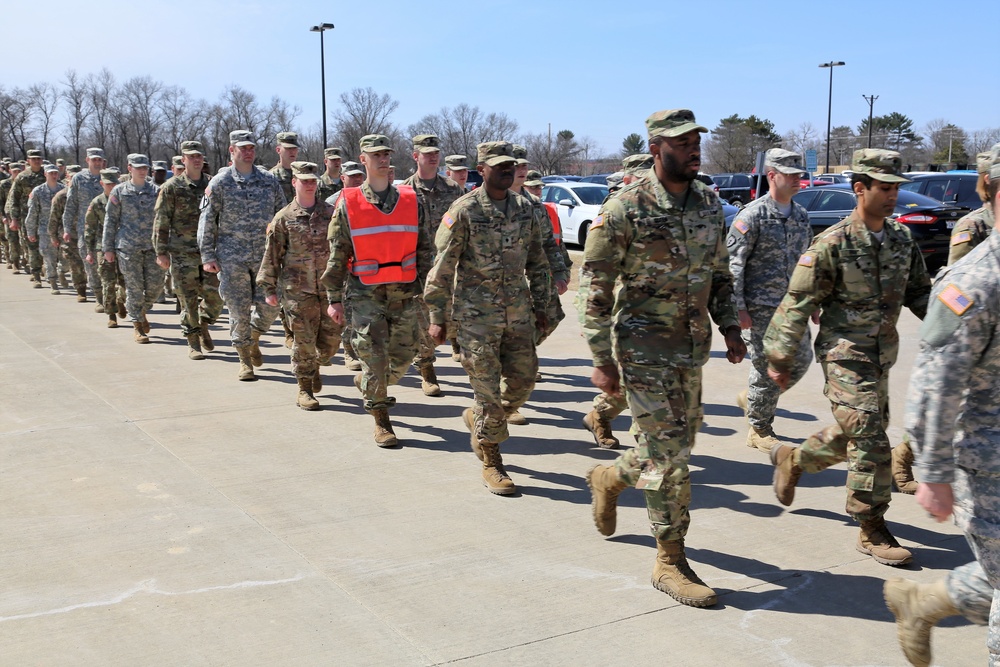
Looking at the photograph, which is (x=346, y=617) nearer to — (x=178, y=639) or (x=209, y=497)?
(x=178, y=639)

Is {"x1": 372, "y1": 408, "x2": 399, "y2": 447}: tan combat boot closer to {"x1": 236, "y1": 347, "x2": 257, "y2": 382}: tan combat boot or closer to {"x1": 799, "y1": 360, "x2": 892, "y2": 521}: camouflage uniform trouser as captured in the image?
{"x1": 236, "y1": 347, "x2": 257, "y2": 382}: tan combat boot

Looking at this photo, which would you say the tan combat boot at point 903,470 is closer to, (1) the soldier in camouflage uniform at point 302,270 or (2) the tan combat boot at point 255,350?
(1) the soldier in camouflage uniform at point 302,270

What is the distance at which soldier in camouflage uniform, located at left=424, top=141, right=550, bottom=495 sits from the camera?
611 cm

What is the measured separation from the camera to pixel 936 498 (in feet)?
9.89

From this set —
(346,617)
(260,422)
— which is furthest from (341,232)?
(346,617)

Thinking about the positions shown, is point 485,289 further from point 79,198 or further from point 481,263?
point 79,198

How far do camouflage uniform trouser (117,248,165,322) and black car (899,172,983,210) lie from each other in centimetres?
1331

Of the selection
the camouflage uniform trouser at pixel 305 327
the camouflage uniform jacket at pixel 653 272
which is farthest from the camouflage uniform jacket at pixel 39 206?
the camouflage uniform jacket at pixel 653 272

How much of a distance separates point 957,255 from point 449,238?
298 centimetres

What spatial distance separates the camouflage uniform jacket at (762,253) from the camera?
6.63 m

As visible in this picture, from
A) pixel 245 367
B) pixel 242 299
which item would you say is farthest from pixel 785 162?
pixel 245 367

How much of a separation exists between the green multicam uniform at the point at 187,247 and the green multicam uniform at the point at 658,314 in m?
6.86

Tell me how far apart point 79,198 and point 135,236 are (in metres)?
2.82

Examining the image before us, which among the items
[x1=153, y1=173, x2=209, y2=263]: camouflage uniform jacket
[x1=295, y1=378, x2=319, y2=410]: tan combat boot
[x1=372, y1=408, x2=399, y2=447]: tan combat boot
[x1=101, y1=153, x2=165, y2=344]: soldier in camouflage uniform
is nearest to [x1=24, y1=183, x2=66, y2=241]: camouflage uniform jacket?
[x1=101, y1=153, x2=165, y2=344]: soldier in camouflage uniform
